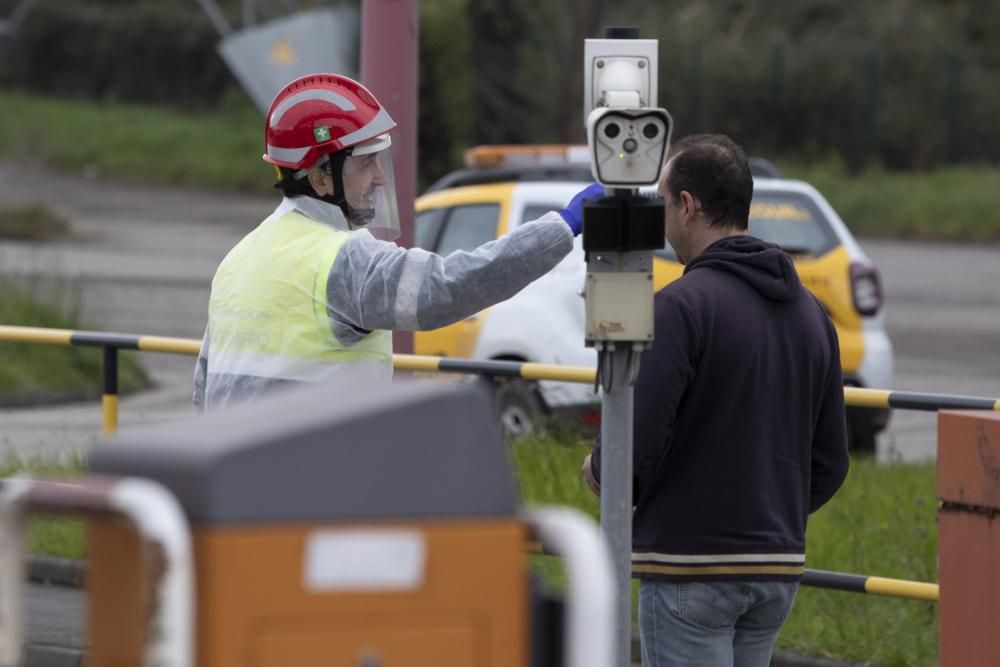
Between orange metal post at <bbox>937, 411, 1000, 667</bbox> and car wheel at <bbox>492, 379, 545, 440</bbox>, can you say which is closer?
orange metal post at <bbox>937, 411, 1000, 667</bbox>

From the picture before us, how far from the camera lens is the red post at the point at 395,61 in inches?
281

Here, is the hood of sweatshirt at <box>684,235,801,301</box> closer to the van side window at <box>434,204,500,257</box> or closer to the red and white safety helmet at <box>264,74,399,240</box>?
the red and white safety helmet at <box>264,74,399,240</box>

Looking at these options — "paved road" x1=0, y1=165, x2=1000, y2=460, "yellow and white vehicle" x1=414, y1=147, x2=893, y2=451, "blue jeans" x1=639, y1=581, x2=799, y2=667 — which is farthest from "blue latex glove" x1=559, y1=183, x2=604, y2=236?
"yellow and white vehicle" x1=414, y1=147, x2=893, y2=451

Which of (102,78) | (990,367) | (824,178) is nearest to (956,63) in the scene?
(824,178)

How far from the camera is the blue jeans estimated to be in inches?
172

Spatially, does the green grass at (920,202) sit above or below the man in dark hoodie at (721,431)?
above

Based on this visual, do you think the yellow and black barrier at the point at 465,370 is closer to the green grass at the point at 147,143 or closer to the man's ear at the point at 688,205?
the man's ear at the point at 688,205

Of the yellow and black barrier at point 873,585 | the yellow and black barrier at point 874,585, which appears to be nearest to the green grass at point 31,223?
the yellow and black barrier at point 873,585

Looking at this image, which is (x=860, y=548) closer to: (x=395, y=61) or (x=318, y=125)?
(x=395, y=61)

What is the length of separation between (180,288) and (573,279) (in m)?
11.1

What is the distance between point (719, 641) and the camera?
4.38 metres

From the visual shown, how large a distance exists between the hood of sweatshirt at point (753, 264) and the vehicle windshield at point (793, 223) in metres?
7.04

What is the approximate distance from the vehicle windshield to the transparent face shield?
23.4 ft

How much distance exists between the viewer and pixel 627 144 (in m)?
4.17
